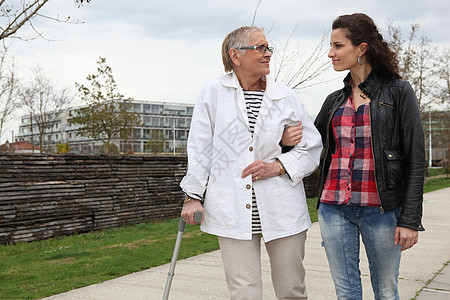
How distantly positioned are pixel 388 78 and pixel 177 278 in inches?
134

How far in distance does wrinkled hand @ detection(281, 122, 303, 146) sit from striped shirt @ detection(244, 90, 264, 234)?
0.19 meters

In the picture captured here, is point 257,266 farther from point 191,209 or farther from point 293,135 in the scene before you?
point 293,135

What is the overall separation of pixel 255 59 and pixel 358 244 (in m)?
1.18

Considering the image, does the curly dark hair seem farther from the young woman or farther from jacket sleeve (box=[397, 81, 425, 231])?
jacket sleeve (box=[397, 81, 425, 231])

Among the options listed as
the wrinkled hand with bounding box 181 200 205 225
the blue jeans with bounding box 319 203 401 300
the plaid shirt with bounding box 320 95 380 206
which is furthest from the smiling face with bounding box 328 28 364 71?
the wrinkled hand with bounding box 181 200 205 225

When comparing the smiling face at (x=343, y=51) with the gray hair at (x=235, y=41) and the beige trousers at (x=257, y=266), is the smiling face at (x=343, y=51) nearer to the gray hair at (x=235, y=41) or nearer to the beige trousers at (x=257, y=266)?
the gray hair at (x=235, y=41)

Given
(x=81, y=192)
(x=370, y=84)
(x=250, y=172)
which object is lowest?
(x=81, y=192)

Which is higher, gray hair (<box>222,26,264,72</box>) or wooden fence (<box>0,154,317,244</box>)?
gray hair (<box>222,26,264,72</box>)

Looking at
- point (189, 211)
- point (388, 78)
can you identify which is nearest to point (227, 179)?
point (189, 211)

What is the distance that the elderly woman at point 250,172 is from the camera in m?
2.93

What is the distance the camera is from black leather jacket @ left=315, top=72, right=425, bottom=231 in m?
2.71

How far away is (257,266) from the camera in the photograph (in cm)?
296

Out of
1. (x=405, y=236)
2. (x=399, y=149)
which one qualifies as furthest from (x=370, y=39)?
(x=405, y=236)

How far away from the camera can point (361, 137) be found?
2.87 m
